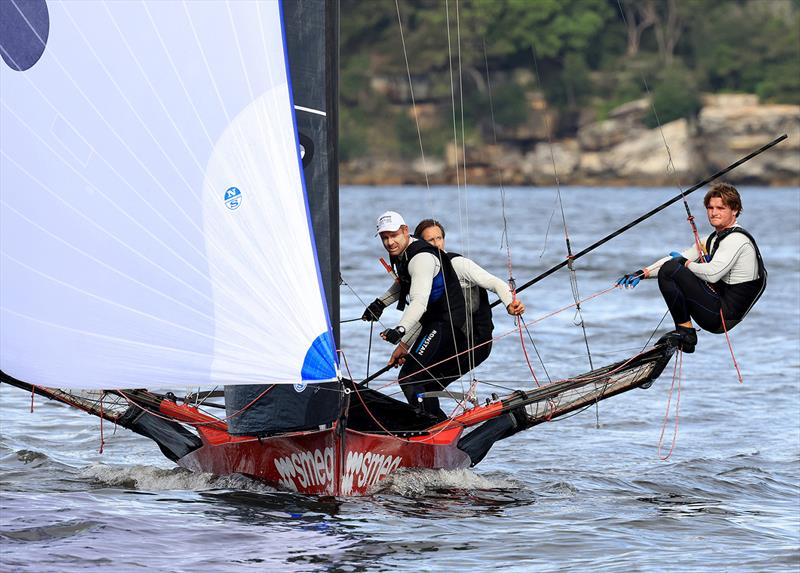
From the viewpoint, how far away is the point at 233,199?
24.2ft

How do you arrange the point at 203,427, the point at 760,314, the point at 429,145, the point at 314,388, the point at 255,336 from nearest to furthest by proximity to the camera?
1. the point at 255,336
2. the point at 314,388
3. the point at 203,427
4. the point at 760,314
5. the point at 429,145

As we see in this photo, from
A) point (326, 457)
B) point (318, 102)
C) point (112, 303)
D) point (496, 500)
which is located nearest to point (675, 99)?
point (496, 500)

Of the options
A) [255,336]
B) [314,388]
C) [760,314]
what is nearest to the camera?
[255,336]

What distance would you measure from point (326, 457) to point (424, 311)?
3.70 ft

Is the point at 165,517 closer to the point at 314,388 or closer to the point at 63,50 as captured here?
the point at 314,388

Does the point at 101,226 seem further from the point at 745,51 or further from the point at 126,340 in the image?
the point at 745,51

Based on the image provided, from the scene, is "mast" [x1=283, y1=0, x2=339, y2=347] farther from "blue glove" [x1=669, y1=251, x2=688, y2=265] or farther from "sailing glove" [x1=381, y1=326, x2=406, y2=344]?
"blue glove" [x1=669, y1=251, x2=688, y2=265]

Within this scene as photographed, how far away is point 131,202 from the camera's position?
24.2 ft

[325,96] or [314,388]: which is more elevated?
[325,96]

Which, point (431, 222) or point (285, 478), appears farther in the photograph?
point (431, 222)

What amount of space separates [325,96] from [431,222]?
58.7 inches

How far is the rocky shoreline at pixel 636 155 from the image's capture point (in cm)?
8044

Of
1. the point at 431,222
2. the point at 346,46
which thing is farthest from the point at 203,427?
the point at 346,46

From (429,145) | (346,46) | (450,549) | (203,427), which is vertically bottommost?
(450,549)
